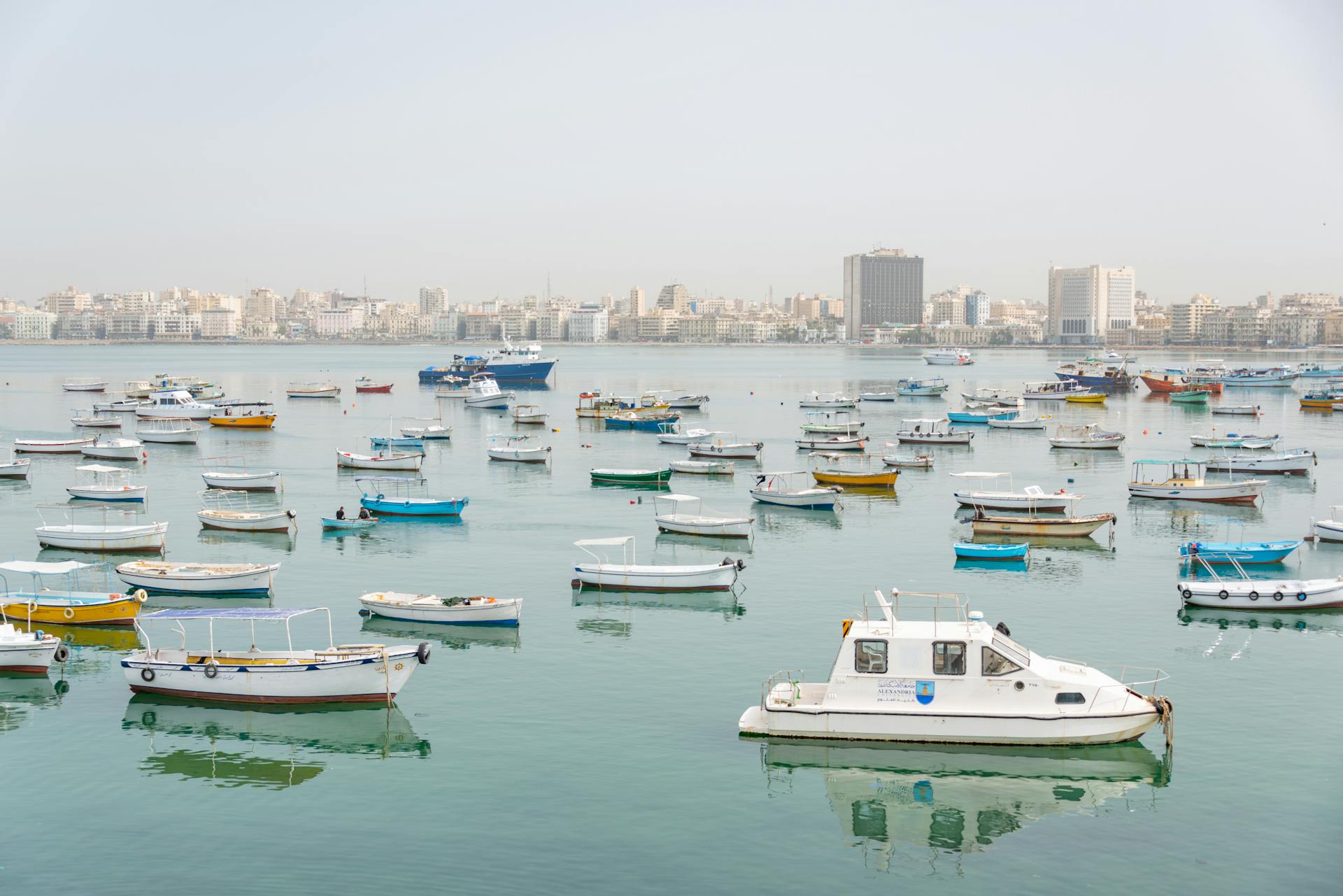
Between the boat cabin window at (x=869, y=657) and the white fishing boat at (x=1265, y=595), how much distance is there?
16.2 metres

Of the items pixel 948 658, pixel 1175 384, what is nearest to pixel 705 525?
pixel 948 658

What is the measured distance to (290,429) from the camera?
9494 cm

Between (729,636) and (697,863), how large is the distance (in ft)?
43.8

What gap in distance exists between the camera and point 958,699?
23453mm

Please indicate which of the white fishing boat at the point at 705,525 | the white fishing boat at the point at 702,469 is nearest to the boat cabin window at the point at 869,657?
the white fishing boat at the point at 705,525

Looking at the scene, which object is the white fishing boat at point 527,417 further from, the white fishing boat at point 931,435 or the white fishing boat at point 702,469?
the white fishing boat at point 702,469

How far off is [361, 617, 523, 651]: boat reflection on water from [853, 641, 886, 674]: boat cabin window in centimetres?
1075

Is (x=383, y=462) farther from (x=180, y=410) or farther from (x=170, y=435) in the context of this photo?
(x=180, y=410)

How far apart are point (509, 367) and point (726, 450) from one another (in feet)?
296

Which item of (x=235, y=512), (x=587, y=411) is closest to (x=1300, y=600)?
(x=235, y=512)

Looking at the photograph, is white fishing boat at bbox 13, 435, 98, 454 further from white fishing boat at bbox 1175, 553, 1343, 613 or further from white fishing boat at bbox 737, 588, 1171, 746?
white fishing boat at bbox 737, 588, 1171, 746

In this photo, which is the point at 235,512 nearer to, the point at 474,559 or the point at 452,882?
the point at 474,559

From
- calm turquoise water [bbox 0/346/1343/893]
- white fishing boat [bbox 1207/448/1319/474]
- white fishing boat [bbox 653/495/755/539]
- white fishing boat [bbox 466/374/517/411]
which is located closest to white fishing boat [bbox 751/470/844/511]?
white fishing boat [bbox 653/495/755/539]

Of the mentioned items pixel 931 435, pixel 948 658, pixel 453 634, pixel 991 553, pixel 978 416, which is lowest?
pixel 453 634
